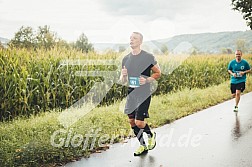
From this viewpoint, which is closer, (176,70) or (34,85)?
(34,85)

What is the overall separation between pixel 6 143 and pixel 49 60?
14.2 ft

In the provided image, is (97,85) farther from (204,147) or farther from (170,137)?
(204,147)

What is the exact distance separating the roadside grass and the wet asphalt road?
11.0 inches

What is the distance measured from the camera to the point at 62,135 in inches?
233

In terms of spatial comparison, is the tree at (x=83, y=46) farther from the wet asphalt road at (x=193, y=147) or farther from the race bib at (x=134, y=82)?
the race bib at (x=134, y=82)

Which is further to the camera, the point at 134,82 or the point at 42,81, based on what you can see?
the point at 42,81

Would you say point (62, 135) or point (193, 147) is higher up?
point (62, 135)

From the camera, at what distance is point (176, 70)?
51.0 ft

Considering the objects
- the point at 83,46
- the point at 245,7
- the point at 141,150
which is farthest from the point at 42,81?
the point at 245,7

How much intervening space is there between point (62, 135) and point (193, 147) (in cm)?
238

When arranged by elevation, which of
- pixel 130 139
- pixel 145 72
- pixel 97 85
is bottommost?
pixel 130 139

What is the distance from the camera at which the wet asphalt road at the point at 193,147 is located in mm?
5012

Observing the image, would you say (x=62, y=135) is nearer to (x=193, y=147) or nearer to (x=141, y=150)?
(x=141, y=150)

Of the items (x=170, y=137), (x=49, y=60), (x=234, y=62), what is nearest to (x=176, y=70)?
(x=234, y=62)
